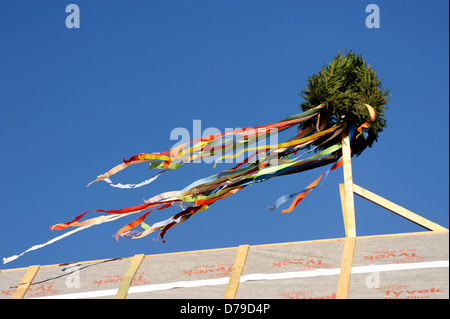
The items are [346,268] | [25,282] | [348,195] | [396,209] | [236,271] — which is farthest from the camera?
[25,282]

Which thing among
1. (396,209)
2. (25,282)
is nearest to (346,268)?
(396,209)

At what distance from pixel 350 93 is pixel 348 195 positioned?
178cm

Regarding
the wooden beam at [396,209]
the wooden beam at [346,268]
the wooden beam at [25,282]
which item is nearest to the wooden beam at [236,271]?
the wooden beam at [346,268]

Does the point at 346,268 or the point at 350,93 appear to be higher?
the point at 350,93

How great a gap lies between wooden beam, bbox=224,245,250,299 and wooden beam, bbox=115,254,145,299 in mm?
1412

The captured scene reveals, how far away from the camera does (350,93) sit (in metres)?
12.2

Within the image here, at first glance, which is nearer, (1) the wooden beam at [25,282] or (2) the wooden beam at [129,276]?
(2) the wooden beam at [129,276]

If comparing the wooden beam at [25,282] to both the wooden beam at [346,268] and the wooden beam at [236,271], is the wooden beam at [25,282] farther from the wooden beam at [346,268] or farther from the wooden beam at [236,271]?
the wooden beam at [346,268]

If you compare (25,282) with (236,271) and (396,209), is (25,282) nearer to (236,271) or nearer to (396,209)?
(236,271)

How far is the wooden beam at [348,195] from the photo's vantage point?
10.9 m

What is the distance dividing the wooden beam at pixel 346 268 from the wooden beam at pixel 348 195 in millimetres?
299

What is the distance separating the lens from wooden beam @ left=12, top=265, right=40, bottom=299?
11.2 m

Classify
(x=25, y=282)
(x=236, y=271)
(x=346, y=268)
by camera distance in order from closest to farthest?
(x=346, y=268), (x=236, y=271), (x=25, y=282)
